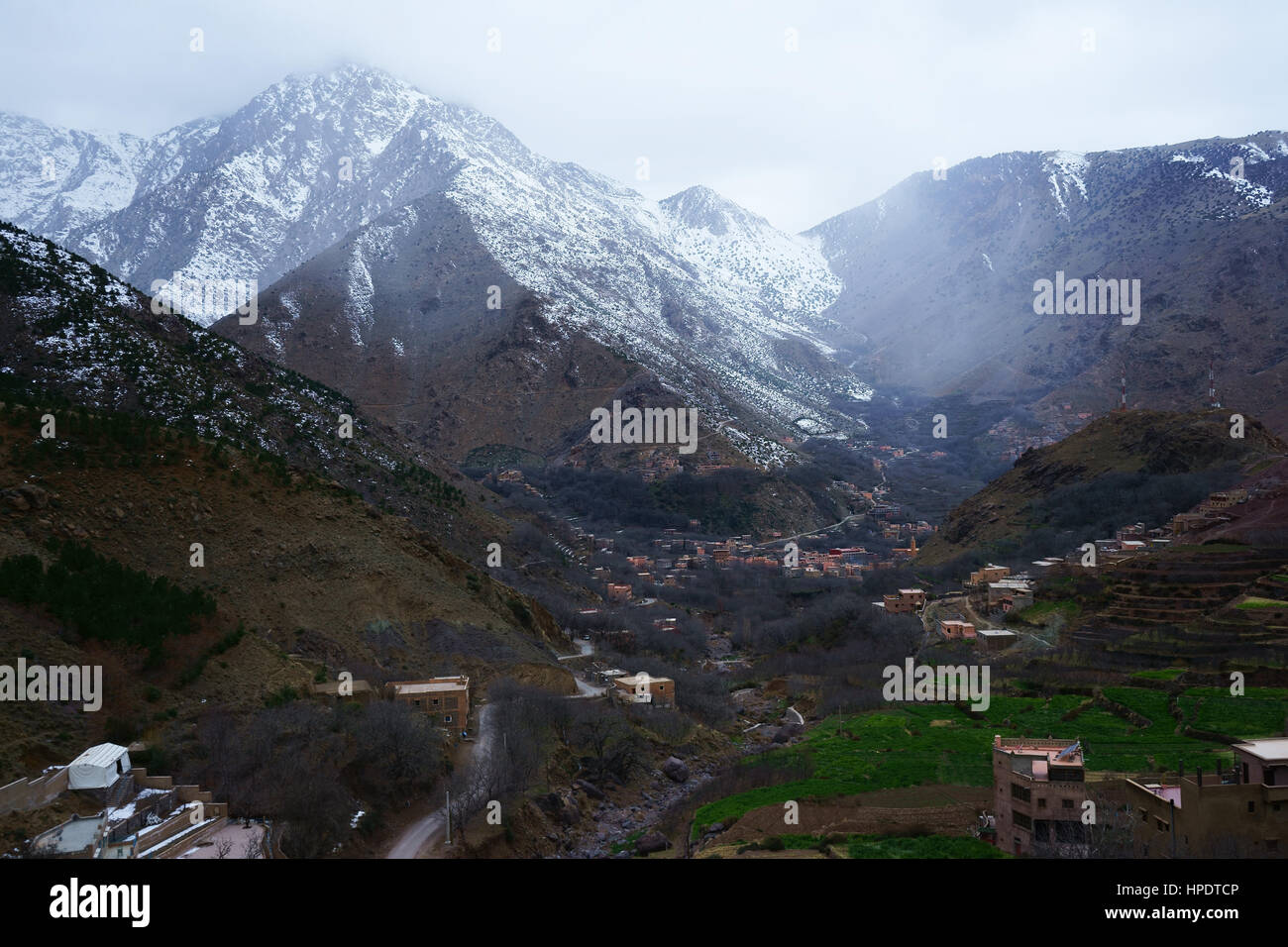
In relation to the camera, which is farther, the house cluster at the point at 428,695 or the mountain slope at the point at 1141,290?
the mountain slope at the point at 1141,290

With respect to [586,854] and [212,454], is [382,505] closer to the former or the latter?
[212,454]

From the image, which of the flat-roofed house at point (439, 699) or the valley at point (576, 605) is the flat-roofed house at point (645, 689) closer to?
the valley at point (576, 605)

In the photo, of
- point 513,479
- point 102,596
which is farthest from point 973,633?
point 513,479

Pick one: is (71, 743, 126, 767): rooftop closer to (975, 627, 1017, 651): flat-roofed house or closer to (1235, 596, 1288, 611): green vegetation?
(975, 627, 1017, 651): flat-roofed house

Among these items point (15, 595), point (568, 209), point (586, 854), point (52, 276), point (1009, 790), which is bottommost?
point (586, 854)

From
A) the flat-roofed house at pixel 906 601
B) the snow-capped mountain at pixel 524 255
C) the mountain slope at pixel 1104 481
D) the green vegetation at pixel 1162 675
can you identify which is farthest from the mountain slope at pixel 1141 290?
the green vegetation at pixel 1162 675
